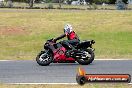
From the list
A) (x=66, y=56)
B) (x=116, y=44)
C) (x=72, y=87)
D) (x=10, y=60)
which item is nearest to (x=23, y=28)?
(x=116, y=44)

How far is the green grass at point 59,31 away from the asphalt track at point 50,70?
257 centimetres

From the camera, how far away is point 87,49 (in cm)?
1606

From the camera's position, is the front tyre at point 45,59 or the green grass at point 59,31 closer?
the front tyre at point 45,59

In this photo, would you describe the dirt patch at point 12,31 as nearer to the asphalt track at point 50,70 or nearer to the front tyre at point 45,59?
the asphalt track at point 50,70

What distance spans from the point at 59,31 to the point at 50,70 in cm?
1521

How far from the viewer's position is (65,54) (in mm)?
16094

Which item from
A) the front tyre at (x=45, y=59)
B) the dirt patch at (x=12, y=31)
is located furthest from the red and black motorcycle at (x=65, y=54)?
the dirt patch at (x=12, y=31)

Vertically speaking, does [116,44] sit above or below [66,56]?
below

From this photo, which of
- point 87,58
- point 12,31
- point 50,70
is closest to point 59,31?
point 12,31

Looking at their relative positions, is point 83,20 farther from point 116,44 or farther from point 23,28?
point 116,44

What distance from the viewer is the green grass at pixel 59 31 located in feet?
74.0

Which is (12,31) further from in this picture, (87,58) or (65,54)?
(87,58)

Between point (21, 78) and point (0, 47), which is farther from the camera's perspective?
point (0, 47)

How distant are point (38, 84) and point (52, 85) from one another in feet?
1.24
